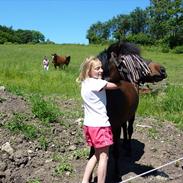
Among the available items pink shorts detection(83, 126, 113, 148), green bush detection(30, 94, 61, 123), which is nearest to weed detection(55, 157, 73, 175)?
pink shorts detection(83, 126, 113, 148)

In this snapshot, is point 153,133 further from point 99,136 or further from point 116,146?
point 99,136

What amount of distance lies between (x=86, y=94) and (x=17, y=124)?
202cm

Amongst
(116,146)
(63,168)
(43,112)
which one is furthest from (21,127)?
(116,146)

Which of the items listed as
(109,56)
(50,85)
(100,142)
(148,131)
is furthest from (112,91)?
(50,85)

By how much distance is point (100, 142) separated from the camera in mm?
4699

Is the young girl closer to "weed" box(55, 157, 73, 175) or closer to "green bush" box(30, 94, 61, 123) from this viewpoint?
"weed" box(55, 157, 73, 175)

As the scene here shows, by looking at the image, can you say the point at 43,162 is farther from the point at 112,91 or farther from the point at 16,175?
the point at 112,91

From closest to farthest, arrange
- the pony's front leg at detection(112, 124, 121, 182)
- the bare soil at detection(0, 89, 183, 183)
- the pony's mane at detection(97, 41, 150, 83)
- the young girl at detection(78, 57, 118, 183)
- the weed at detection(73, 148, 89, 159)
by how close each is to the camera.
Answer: the young girl at detection(78, 57, 118, 183) < the pony's mane at detection(97, 41, 150, 83) < the pony's front leg at detection(112, 124, 121, 182) < the bare soil at detection(0, 89, 183, 183) < the weed at detection(73, 148, 89, 159)

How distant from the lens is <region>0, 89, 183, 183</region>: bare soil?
552 centimetres

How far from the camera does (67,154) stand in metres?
6.08

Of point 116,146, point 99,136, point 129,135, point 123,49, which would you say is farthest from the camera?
point 129,135

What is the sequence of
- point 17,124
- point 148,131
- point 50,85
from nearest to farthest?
point 17,124 < point 148,131 < point 50,85

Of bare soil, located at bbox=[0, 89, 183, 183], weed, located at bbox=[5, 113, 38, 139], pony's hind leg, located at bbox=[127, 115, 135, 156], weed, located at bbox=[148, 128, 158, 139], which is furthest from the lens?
weed, located at bbox=[148, 128, 158, 139]

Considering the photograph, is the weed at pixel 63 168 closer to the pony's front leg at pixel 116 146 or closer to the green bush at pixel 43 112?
the pony's front leg at pixel 116 146
